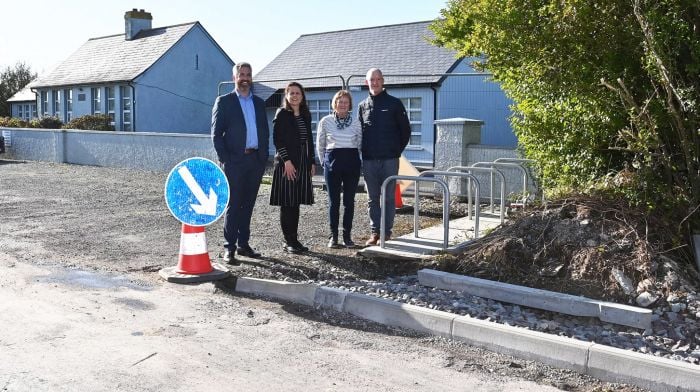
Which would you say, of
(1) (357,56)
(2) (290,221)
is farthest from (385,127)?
(1) (357,56)

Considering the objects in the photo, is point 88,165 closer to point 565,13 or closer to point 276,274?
point 276,274

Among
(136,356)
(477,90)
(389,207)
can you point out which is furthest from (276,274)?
(477,90)

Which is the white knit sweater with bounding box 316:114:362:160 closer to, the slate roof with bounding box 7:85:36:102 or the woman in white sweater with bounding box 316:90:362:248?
the woman in white sweater with bounding box 316:90:362:248

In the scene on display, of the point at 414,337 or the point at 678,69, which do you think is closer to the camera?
the point at 414,337

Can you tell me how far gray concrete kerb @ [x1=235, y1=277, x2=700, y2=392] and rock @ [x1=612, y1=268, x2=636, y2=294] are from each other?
1107 millimetres

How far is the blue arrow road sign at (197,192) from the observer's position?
715 cm

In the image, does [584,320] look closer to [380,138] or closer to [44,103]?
[380,138]

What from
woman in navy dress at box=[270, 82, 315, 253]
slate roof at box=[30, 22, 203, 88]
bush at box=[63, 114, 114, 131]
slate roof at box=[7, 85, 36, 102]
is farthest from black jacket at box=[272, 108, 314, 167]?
slate roof at box=[7, 85, 36, 102]

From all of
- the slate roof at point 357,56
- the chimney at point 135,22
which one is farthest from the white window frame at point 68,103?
the slate roof at point 357,56

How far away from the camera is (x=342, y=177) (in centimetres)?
843

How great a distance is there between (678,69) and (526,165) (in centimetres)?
441

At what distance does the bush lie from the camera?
3181 cm

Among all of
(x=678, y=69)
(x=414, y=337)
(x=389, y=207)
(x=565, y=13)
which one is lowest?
(x=414, y=337)

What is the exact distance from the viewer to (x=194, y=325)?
5.70 meters
